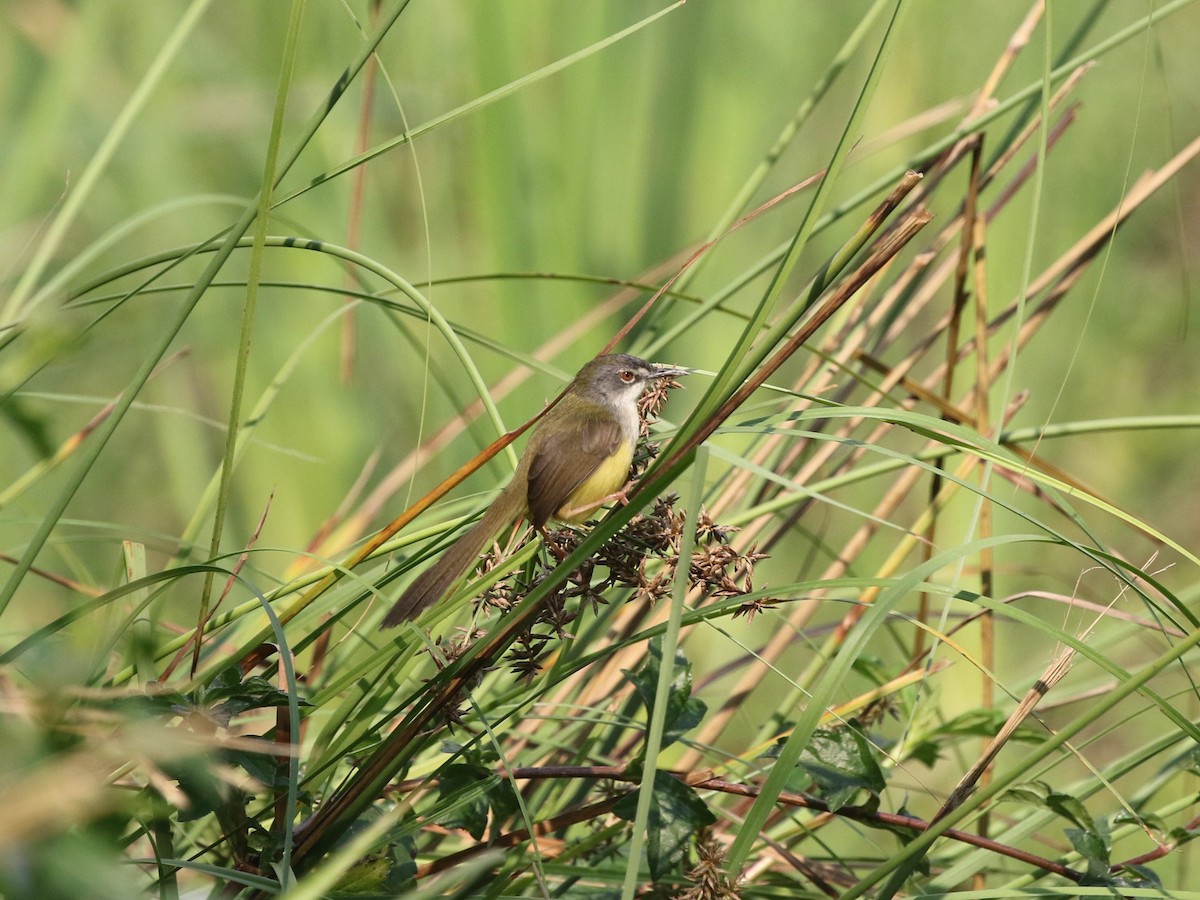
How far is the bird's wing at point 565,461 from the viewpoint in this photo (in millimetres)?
2395

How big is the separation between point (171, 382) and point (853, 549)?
2.88m

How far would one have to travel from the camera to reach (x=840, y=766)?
164 cm

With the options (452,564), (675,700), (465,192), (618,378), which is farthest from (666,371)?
(465,192)

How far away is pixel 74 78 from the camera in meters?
3.23

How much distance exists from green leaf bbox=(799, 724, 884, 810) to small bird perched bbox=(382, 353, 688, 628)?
59 cm

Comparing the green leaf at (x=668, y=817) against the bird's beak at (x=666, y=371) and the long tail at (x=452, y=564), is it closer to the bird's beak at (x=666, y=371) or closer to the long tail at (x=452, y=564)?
the long tail at (x=452, y=564)

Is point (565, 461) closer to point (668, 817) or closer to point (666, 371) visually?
point (666, 371)

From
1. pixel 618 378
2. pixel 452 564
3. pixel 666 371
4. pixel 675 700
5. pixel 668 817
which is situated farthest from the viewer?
pixel 618 378

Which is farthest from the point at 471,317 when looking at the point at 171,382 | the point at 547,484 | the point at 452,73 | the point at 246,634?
the point at 246,634

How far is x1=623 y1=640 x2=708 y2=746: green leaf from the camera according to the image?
5.46 feet

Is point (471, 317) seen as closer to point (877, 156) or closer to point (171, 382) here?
point (171, 382)

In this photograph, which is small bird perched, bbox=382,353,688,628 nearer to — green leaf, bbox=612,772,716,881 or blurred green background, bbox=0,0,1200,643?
blurred green background, bbox=0,0,1200,643

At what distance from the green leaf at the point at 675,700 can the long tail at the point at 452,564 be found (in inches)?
17.9

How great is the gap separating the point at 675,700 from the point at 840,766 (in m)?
0.26
